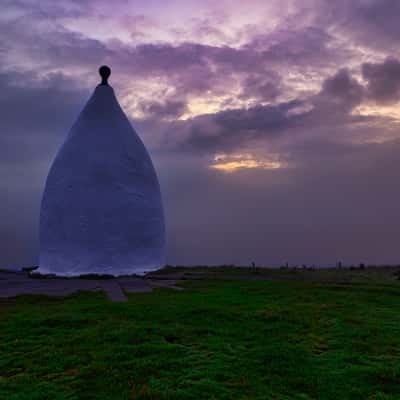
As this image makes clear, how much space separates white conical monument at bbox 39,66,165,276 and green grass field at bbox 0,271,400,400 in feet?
37.8

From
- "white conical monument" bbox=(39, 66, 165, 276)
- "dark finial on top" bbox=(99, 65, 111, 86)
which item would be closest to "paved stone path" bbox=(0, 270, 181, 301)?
"white conical monument" bbox=(39, 66, 165, 276)

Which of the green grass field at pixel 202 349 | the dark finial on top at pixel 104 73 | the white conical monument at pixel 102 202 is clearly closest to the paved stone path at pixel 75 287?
the green grass field at pixel 202 349

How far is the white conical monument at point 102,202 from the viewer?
2594cm

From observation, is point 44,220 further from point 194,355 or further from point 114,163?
point 194,355

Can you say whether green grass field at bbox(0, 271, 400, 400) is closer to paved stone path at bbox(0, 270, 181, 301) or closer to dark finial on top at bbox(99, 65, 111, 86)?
paved stone path at bbox(0, 270, 181, 301)

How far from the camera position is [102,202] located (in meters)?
26.2

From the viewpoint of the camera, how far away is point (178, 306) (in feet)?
41.1

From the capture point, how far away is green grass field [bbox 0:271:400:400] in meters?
6.46

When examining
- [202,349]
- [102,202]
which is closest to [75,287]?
[102,202]

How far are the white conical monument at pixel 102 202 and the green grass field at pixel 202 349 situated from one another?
11.5m

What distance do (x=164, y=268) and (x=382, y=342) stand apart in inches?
795

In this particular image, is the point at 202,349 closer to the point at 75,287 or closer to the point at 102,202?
the point at 75,287

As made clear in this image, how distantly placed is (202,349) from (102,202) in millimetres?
18860

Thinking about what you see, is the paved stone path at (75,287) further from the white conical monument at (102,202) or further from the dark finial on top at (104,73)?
the dark finial on top at (104,73)
